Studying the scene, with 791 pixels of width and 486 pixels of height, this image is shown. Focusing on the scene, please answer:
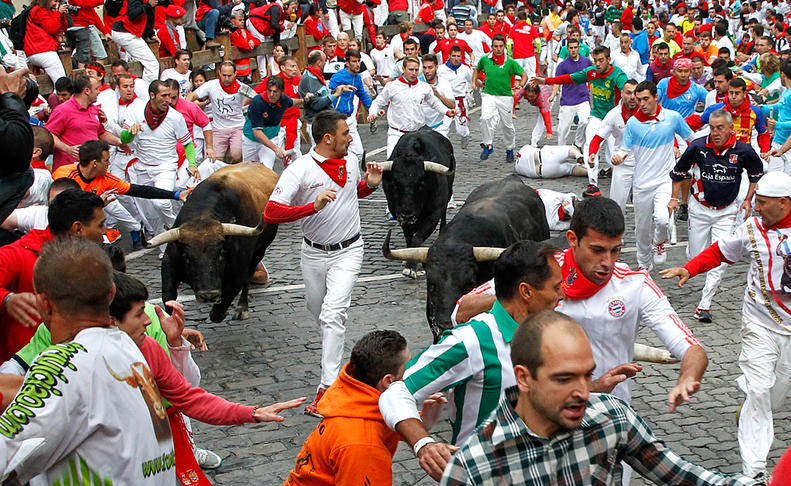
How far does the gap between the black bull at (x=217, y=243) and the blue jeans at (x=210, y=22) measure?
11.4 metres

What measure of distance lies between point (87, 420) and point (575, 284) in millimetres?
2622

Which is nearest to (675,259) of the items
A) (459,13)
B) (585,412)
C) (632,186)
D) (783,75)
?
(632,186)

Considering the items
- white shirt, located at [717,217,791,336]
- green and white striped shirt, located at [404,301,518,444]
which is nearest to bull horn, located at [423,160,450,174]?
white shirt, located at [717,217,791,336]

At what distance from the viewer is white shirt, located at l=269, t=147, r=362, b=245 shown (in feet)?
26.0

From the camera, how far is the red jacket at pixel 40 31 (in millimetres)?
15602

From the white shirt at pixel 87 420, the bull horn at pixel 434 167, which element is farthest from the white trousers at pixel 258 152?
the white shirt at pixel 87 420

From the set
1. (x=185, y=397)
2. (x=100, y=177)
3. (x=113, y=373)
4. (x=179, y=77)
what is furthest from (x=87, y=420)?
(x=179, y=77)

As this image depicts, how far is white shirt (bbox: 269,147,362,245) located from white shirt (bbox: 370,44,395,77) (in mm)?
16185

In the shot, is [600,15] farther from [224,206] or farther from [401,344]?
[401,344]

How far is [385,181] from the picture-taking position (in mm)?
12305

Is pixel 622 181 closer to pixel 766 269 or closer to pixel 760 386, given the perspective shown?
pixel 766 269

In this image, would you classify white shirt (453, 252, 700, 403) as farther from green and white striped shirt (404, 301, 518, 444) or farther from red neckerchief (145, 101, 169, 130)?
red neckerchief (145, 101, 169, 130)

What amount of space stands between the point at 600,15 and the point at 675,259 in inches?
789

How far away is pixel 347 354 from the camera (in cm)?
903
